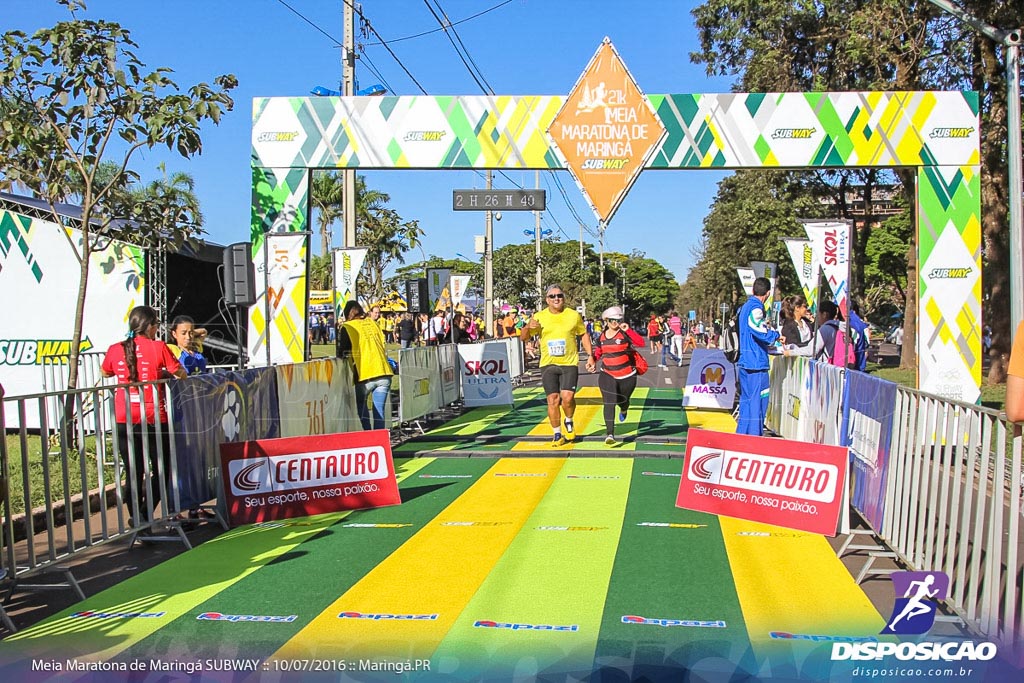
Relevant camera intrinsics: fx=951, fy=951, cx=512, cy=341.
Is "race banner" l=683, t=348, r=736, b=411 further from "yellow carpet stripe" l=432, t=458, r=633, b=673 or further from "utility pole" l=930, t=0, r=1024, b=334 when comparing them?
"yellow carpet stripe" l=432, t=458, r=633, b=673

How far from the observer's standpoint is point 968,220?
1254 cm

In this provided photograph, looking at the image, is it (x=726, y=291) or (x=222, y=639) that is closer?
(x=222, y=639)

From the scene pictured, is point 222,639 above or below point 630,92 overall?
below

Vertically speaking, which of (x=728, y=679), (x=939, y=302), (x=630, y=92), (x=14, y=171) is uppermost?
(x=630, y=92)

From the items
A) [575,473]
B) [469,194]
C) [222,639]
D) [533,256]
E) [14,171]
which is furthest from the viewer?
[533,256]

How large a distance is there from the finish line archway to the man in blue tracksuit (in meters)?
A: 2.82

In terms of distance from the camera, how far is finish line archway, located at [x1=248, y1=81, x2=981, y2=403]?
41.0 ft

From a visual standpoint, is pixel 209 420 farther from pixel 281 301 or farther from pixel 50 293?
pixel 50 293

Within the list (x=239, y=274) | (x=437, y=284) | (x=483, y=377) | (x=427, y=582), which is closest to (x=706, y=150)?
(x=239, y=274)

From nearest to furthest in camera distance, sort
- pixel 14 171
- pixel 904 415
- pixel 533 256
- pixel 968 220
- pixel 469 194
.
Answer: pixel 904 415 < pixel 14 171 < pixel 968 220 < pixel 469 194 < pixel 533 256

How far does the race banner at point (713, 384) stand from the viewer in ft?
54.7

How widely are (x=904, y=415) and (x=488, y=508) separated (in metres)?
3.73

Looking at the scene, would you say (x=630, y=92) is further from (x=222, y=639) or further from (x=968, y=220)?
(x=222, y=639)

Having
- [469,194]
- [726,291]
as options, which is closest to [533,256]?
[726,291]
